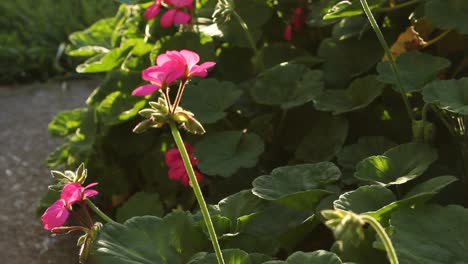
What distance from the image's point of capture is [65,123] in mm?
2391

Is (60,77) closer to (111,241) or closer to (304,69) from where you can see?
(304,69)

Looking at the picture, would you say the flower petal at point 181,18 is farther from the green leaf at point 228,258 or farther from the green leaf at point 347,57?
the green leaf at point 228,258

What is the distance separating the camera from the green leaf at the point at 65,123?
7.78ft

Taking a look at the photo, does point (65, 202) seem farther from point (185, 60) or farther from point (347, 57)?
point (347, 57)

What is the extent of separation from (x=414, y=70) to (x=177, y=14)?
67 cm

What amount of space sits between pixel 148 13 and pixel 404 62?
0.69 metres

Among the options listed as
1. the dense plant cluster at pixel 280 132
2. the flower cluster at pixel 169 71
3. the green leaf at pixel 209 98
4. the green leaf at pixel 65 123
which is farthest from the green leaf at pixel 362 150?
the green leaf at pixel 65 123

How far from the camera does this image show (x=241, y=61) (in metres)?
2.20

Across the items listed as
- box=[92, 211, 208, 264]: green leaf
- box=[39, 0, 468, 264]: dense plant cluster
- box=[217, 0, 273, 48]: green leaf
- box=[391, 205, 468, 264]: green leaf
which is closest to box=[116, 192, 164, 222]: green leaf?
box=[39, 0, 468, 264]: dense plant cluster

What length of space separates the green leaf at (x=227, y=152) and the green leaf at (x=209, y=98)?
63mm

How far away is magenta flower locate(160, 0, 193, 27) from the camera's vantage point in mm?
2067

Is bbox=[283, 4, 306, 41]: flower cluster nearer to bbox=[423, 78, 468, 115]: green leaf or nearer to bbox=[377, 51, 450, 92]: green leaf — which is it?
bbox=[377, 51, 450, 92]: green leaf

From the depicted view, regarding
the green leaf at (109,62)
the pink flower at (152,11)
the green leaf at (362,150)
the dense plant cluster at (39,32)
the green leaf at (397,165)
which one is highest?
the green leaf at (397,165)

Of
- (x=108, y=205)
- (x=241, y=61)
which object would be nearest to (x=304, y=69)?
(x=241, y=61)
